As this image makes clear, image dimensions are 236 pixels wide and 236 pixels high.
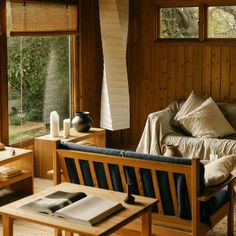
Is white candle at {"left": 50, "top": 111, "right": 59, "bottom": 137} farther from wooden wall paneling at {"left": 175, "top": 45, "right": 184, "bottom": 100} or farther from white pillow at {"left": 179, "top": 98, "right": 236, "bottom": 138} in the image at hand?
wooden wall paneling at {"left": 175, "top": 45, "right": 184, "bottom": 100}

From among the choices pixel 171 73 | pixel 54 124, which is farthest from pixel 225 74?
pixel 54 124

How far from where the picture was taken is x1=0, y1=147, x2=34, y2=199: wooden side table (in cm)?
502

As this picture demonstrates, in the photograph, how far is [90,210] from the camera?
3145 mm

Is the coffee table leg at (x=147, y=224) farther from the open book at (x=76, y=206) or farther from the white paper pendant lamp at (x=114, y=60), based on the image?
the white paper pendant lamp at (x=114, y=60)

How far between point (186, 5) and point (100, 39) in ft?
4.04

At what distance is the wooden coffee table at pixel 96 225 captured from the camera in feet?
9.77

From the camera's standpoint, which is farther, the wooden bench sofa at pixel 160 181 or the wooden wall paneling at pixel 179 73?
the wooden wall paneling at pixel 179 73

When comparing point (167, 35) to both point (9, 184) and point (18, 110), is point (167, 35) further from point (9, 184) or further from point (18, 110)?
point (9, 184)

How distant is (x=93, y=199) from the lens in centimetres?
331

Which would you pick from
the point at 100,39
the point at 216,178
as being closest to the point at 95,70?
the point at 100,39

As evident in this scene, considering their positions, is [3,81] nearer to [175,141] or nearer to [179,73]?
[175,141]

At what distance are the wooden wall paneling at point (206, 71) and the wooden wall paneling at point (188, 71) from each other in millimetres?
161

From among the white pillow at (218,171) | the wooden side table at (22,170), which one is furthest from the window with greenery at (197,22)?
the white pillow at (218,171)

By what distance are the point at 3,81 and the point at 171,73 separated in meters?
2.41
